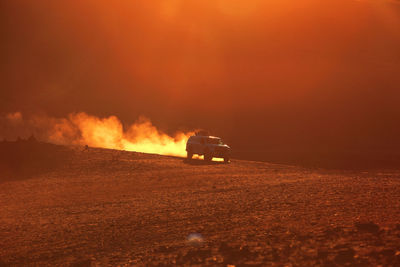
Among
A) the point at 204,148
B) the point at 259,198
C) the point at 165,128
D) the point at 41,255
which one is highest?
the point at 165,128

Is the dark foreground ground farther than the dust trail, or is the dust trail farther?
the dust trail

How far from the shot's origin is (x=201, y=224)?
1174 cm

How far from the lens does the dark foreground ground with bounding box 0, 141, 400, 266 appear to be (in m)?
8.70

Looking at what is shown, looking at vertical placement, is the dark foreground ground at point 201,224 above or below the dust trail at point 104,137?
below

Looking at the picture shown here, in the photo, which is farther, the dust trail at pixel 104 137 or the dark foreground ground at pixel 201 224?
the dust trail at pixel 104 137

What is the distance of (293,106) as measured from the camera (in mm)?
106500

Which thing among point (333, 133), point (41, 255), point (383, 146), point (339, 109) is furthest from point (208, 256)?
point (339, 109)

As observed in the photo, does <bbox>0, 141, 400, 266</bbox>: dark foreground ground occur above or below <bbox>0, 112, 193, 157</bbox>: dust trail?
below

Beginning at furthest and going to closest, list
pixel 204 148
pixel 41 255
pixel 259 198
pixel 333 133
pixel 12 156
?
pixel 333 133 → pixel 204 148 → pixel 12 156 → pixel 259 198 → pixel 41 255

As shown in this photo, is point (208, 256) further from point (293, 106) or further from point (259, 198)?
point (293, 106)

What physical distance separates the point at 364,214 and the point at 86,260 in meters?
5.90

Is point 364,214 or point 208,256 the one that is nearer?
point 208,256

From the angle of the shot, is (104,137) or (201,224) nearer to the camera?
(201,224)

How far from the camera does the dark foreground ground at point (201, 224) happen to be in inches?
342
